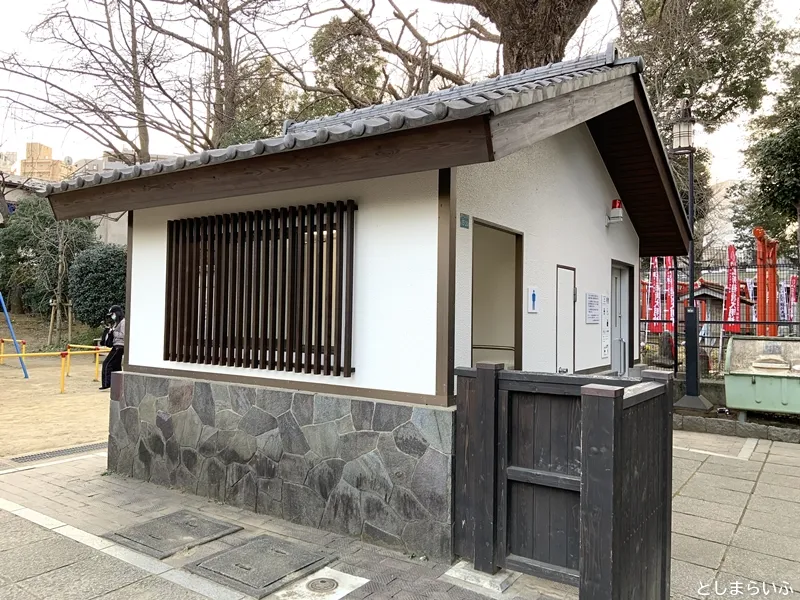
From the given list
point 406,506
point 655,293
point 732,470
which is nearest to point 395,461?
point 406,506

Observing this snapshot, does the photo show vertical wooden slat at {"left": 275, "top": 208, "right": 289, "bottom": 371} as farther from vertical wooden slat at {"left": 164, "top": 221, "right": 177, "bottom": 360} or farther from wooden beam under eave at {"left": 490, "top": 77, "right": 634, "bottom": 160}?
wooden beam under eave at {"left": 490, "top": 77, "right": 634, "bottom": 160}

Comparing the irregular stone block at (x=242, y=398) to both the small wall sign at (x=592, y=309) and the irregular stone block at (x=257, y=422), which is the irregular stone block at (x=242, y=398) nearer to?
the irregular stone block at (x=257, y=422)

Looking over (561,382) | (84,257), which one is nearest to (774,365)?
(561,382)

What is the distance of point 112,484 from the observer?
5648 mm

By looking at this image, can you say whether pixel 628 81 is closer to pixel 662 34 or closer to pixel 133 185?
pixel 133 185

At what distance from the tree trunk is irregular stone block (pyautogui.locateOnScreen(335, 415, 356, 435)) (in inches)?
400

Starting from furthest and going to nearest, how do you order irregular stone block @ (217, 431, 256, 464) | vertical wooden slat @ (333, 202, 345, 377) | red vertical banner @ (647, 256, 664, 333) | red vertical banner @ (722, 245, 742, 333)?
red vertical banner @ (647, 256, 664, 333)
red vertical banner @ (722, 245, 742, 333)
irregular stone block @ (217, 431, 256, 464)
vertical wooden slat @ (333, 202, 345, 377)

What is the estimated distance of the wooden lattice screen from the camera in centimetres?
451

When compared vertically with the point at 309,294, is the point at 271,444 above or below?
below

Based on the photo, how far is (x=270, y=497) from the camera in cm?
477


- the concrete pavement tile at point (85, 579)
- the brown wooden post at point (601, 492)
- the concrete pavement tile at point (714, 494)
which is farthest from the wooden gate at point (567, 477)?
the concrete pavement tile at point (714, 494)

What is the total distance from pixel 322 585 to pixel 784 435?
7272mm

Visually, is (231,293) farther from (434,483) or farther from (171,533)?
(434,483)

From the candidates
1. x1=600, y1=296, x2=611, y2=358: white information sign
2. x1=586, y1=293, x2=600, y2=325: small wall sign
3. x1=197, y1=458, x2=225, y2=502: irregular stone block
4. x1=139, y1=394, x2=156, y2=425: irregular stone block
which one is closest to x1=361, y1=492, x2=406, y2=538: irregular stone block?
x1=197, y1=458, x2=225, y2=502: irregular stone block
